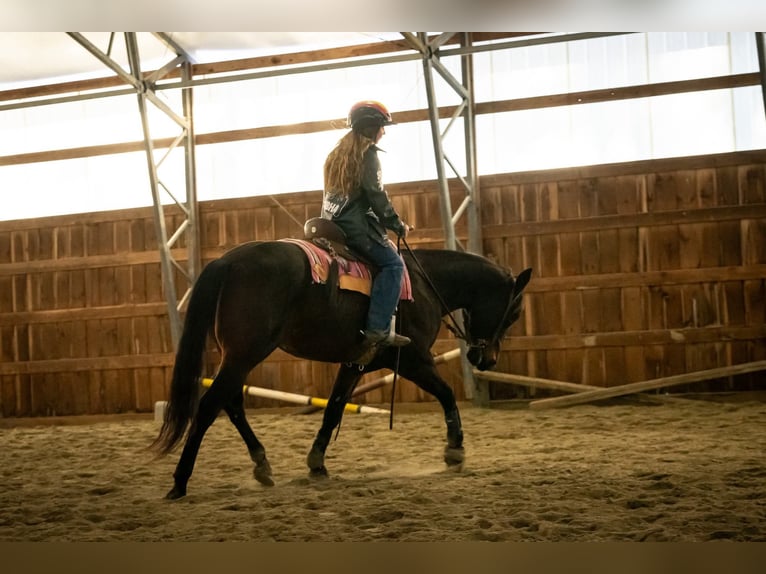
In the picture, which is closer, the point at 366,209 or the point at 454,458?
the point at 366,209

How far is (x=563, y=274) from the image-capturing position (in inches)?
328

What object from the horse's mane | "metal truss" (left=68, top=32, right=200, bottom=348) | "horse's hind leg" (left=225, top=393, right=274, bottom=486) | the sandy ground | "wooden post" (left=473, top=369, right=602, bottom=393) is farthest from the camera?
"metal truss" (left=68, top=32, right=200, bottom=348)

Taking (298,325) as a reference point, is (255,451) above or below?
below

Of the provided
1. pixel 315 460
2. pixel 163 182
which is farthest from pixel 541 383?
pixel 163 182

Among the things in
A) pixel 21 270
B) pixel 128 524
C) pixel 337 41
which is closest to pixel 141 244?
pixel 21 270

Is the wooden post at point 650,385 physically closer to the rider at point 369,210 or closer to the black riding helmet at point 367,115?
the rider at point 369,210

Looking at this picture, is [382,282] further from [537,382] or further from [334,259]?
[537,382]

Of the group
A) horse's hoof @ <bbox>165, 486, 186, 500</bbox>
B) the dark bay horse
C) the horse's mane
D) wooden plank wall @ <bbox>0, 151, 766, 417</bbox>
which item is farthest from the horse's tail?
wooden plank wall @ <bbox>0, 151, 766, 417</bbox>

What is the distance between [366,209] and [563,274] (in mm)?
4353

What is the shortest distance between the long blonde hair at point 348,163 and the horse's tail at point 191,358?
2.88 ft

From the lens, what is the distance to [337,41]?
8734mm

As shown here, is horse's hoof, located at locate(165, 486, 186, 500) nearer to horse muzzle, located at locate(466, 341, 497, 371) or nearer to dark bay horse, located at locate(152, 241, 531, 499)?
dark bay horse, located at locate(152, 241, 531, 499)

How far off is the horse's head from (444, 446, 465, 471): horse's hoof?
2.34 ft

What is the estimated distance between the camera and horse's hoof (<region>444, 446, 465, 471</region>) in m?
4.66
